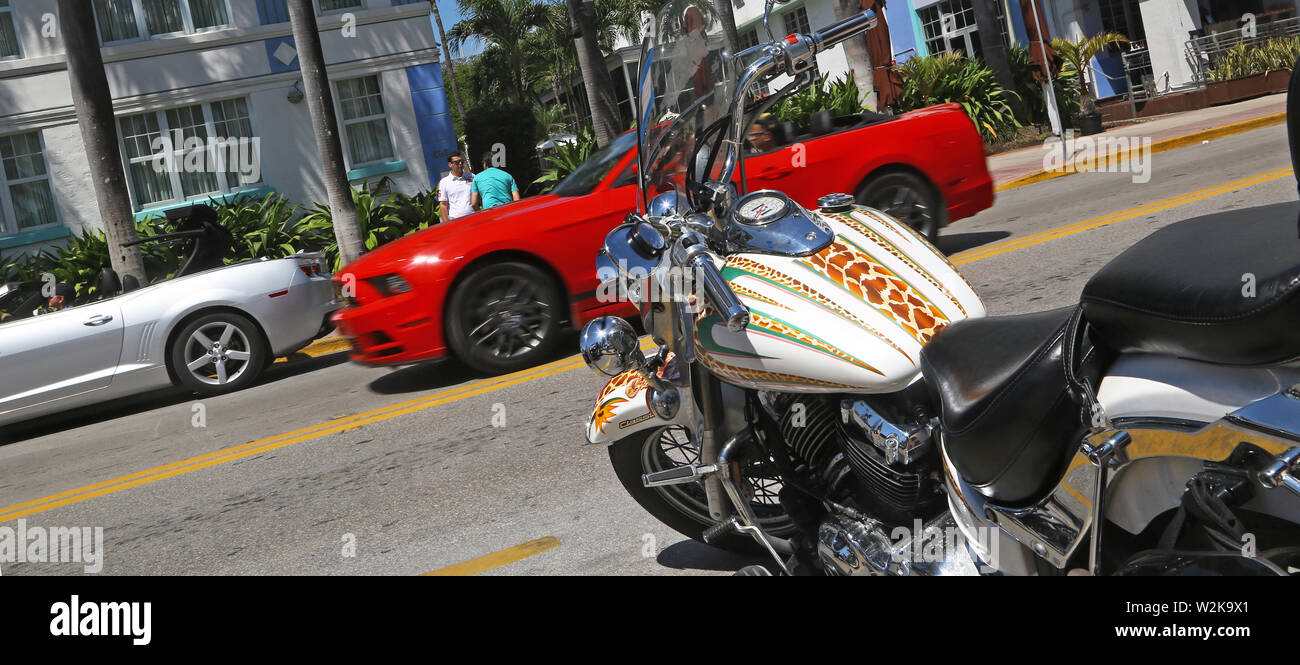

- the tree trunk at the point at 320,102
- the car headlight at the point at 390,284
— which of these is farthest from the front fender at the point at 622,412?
the tree trunk at the point at 320,102

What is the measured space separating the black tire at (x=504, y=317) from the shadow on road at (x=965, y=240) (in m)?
3.82

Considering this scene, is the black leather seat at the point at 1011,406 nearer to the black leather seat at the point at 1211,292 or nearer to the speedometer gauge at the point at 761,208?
the black leather seat at the point at 1211,292

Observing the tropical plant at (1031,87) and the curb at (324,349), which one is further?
the tropical plant at (1031,87)

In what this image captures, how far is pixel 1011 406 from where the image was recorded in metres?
2.19

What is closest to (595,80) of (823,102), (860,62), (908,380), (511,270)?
(823,102)

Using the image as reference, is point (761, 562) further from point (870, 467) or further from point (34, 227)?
point (34, 227)

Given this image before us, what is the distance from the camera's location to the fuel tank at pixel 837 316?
2.61m

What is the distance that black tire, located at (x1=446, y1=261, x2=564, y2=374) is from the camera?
7.87 metres

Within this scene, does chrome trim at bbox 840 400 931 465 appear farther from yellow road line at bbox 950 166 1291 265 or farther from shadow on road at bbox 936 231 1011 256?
shadow on road at bbox 936 231 1011 256

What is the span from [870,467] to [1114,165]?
12.8 meters

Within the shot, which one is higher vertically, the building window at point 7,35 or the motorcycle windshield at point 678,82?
the building window at point 7,35

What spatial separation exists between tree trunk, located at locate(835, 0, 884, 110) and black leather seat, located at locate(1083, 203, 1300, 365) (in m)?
17.4

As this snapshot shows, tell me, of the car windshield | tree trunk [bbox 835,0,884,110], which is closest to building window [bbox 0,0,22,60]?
tree trunk [bbox 835,0,884,110]
